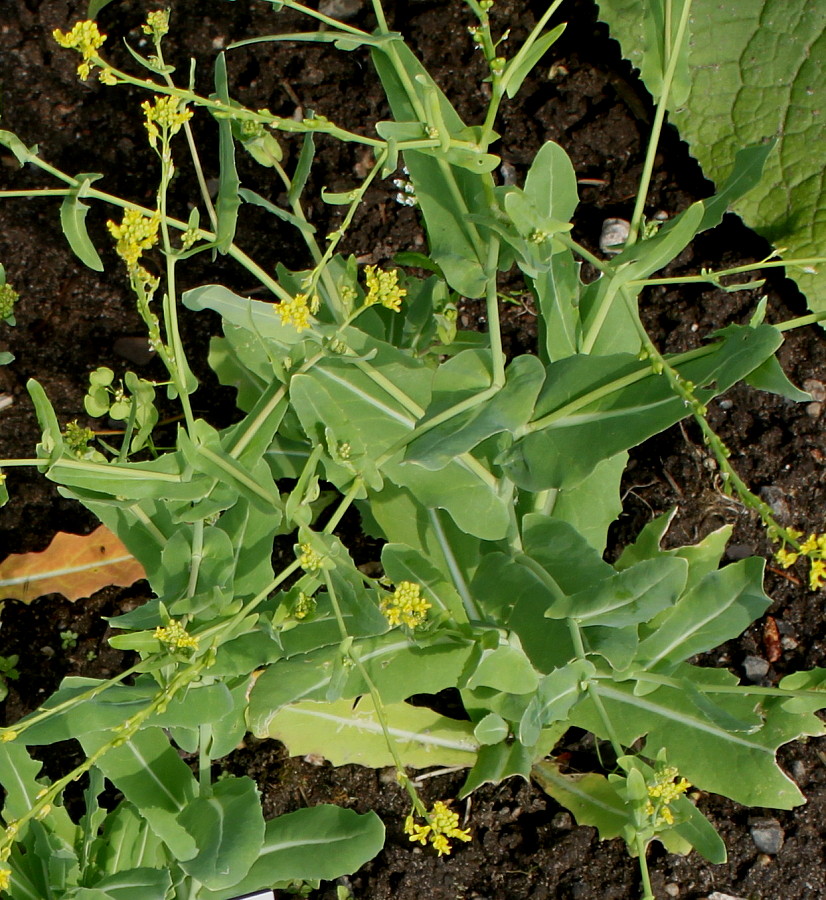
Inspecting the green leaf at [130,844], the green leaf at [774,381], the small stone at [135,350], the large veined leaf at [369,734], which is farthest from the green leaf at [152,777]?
the green leaf at [774,381]

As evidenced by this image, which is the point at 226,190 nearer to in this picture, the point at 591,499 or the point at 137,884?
the point at 591,499

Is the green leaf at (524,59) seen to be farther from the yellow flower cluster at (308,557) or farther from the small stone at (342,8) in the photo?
the small stone at (342,8)

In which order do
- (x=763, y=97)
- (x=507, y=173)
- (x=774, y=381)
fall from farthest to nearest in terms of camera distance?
(x=507, y=173)
(x=763, y=97)
(x=774, y=381)

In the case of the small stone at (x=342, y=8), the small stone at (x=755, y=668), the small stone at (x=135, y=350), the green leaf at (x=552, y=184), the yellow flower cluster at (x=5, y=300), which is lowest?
the small stone at (x=755, y=668)

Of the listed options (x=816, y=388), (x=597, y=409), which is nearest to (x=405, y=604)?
(x=597, y=409)

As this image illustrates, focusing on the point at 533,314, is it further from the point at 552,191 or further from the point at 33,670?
the point at 33,670

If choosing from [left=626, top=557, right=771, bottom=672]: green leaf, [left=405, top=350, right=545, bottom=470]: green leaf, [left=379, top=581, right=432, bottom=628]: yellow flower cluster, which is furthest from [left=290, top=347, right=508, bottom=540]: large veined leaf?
[left=626, top=557, right=771, bottom=672]: green leaf

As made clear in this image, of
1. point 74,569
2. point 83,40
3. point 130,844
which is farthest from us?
point 74,569
